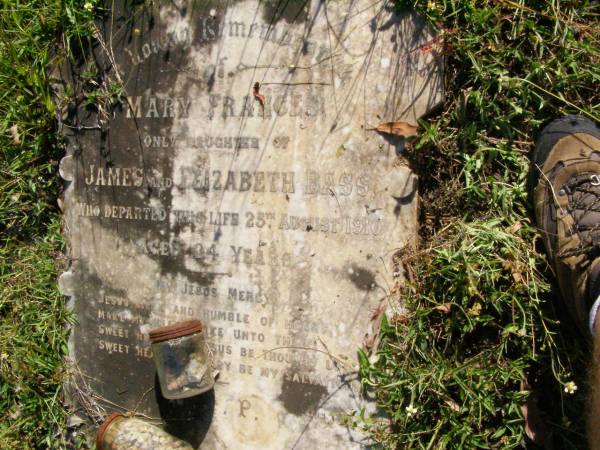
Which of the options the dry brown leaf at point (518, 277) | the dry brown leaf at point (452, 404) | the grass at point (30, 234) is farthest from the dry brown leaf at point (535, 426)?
the grass at point (30, 234)

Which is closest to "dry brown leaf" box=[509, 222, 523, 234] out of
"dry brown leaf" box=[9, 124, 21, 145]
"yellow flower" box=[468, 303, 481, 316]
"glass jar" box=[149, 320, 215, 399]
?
"yellow flower" box=[468, 303, 481, 316]

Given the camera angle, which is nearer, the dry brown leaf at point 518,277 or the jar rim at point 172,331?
the dry brown leaf at point 518,277

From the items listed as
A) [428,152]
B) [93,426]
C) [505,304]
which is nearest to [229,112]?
[428,152]

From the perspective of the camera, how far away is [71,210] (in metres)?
3.14

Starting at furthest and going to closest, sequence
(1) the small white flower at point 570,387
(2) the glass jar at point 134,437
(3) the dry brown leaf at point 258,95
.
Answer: (2) the glass jar at point 134,437 → (3) the dry brown leaf at point 258,95 → (1) the small white flower at point 570,387

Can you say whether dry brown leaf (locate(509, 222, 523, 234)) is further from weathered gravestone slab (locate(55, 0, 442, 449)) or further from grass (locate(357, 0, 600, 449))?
weathered gravestone slab (locate(55, 0, 442, 449))

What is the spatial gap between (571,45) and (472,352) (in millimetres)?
1313

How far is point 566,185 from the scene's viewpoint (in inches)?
101

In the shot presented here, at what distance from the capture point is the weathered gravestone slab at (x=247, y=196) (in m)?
2.60

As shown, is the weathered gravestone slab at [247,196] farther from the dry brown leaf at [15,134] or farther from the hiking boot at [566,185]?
the hiking boot at [566,185]

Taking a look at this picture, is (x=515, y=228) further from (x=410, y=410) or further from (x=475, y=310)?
(x=410, y=410)

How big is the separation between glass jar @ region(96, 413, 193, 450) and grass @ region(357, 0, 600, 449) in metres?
0.94

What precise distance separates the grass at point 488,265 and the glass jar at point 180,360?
728 millimetres

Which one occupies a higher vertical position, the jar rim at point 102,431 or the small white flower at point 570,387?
the small white flower at point 570,387
